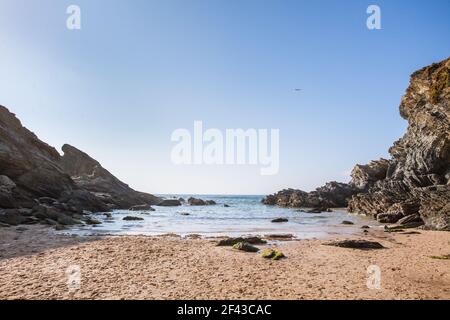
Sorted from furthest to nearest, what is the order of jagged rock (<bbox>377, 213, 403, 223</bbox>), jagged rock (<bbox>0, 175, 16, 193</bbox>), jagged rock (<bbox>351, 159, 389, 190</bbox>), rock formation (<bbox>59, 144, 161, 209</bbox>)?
jagged rock (<bbox>351, 159, 389, 190</bbox>) → rock formation (<bbox>59, 144, 161, 209</bbox>) → jagged rock (<bbox>377, 213, 403, 223</bbox>) → jagged rock (<bbox>0, 175, 16, 193</bbox>)

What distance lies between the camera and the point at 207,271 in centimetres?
1285

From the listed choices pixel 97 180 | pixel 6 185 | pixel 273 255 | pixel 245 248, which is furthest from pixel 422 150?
pixel 97 180

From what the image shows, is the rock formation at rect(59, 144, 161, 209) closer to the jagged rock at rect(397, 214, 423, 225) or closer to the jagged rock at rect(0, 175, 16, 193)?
the jagged rock at rect(0, 175, 16, 193)

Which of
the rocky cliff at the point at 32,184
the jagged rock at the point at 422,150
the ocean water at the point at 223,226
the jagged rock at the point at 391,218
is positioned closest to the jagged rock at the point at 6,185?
the rocky cliff at the point at 32,184

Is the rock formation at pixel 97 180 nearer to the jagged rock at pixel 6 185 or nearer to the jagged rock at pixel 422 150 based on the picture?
the jagged rock at pixel 6 185

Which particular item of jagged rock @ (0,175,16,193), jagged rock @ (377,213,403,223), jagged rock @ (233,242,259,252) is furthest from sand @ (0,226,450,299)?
jagged rock @ (0,175,16,193)

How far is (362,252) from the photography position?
17594 mm

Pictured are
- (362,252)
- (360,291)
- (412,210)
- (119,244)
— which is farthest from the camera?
(412,210)

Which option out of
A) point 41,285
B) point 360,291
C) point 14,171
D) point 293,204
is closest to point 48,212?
point 14,171

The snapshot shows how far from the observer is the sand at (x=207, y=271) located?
978 centimetres

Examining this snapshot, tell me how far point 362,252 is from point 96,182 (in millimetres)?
74529

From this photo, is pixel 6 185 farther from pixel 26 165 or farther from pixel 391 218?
pixel 391 218

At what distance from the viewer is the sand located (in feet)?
32.1
